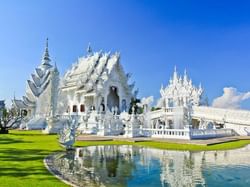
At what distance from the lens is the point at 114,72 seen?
3569cm

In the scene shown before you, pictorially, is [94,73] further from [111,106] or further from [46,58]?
[46,58]

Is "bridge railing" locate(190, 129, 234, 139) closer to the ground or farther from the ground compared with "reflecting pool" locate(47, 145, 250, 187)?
farther from the ground

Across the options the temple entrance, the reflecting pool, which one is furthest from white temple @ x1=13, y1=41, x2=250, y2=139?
the reflecting pool

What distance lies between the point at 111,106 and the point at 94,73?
5465mm

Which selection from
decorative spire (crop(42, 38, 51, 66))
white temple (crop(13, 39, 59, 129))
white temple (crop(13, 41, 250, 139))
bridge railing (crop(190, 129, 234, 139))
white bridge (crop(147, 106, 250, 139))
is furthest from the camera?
decorative spire (crop(42, 38, 51, 66))

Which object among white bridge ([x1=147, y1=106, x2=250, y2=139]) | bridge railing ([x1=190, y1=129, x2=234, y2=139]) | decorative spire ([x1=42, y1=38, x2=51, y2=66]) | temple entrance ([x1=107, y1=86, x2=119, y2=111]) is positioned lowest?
bridge railing ([x1=190, y1=129, x2=234, y2=139])

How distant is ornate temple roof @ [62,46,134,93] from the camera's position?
34.4m

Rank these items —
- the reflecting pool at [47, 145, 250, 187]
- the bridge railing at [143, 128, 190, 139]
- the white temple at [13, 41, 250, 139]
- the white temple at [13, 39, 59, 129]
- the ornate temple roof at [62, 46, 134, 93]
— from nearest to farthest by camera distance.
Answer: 1. the reflecting pool at [47, 145, 250, 187]
2. the bridge railing at [143, 128, 190, 139]
3. the white temple at [13, 41, 250, 139]
4. the ornate temple roof at [62, 46, 134, 93]
5. the white temple at [13, 39, 59, 129]

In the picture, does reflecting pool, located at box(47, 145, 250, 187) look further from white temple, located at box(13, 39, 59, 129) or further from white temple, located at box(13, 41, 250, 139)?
white temple, located at box(13, 39, 59, 129)

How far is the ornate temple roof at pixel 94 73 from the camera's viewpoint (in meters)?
34.4

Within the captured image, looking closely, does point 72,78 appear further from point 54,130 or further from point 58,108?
A: point 54,130

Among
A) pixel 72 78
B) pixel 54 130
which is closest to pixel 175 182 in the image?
pixel 54 130

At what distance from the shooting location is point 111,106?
37969mm

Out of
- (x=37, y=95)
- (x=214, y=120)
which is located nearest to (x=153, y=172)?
(x=214, y=120)
